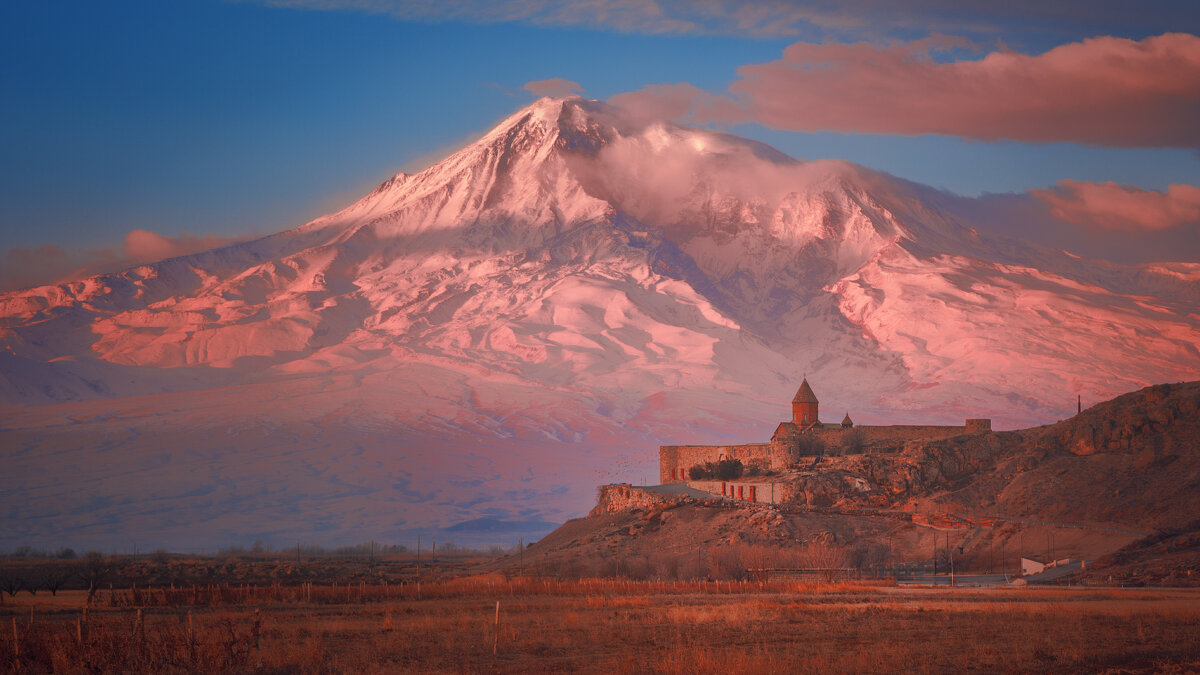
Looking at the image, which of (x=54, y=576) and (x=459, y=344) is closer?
(x=54, y=576)

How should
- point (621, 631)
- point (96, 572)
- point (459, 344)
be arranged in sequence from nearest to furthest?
point (621, 631), point (96, 572), point (459, 344)

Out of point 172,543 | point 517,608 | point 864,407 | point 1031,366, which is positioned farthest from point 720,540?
point 1031,366

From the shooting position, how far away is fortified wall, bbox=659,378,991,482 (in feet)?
214

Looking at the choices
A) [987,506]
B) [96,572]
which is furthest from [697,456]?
[96,572]

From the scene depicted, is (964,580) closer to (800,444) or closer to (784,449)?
(784,449)

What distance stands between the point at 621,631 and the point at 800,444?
135 feet

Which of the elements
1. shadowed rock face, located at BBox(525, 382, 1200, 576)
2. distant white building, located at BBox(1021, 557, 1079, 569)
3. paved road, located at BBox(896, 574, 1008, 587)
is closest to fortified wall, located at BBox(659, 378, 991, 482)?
shadowed rock face, located at BBox(525, 382, 1200, 576)

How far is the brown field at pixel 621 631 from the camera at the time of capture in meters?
21.2

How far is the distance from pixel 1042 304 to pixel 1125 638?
514 feet

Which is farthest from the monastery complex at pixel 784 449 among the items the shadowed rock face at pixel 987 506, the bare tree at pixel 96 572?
the bare tree at pixel 96 572

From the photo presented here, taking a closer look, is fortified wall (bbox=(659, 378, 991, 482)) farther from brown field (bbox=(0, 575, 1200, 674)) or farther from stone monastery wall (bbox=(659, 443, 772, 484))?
brown field (bbox=(0, 575, 1200, 674))

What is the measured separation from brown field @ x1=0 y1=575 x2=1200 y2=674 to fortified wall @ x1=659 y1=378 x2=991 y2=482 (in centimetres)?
2657

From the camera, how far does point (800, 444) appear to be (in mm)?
66500

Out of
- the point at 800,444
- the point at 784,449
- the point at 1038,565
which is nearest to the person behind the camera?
the point at 1038,565
